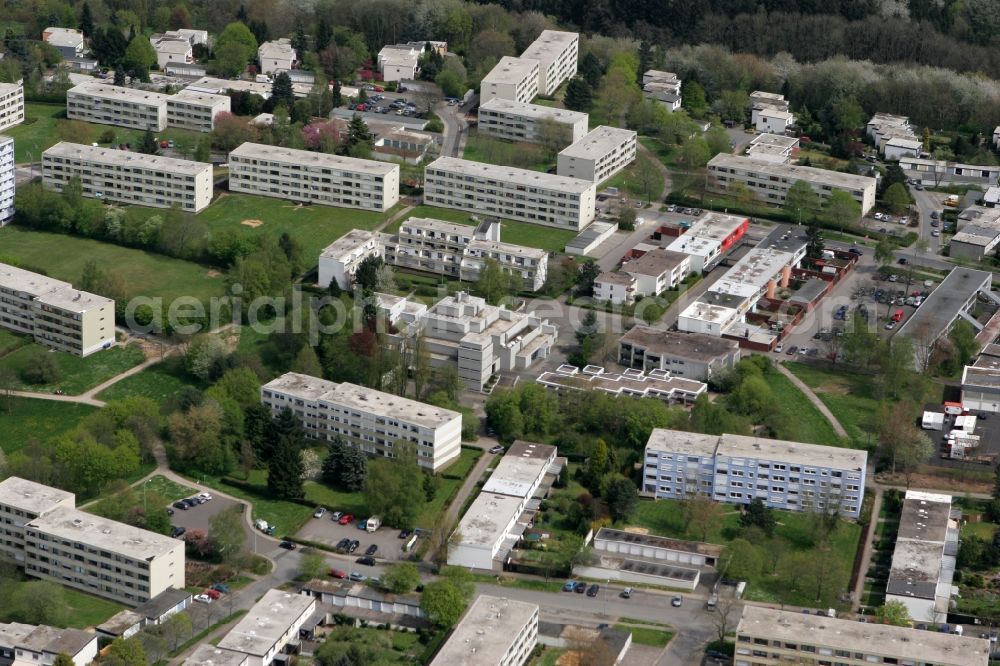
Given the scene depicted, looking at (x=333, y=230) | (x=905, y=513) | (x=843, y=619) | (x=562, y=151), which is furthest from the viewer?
(x=562, y=151)

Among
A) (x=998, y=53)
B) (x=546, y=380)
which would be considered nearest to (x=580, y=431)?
(x=546, y=380)

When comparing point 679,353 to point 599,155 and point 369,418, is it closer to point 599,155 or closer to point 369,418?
point 369,418

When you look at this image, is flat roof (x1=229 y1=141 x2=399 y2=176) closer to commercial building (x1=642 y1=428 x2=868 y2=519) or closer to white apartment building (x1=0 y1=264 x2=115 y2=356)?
white apartment building (x1=0 y1=264 x2=115 y2=356)

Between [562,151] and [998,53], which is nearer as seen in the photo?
[562,151]

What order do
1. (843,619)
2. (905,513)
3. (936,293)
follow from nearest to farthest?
1. (843,619)
2. (905,513)
3. (936,293)

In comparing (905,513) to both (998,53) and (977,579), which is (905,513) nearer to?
(977,579)

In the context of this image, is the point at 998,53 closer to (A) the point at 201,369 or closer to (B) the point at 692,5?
(B) the point at 692,5

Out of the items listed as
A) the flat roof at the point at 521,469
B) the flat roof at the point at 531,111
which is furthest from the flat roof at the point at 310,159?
the flat roof at the point at 521,469
